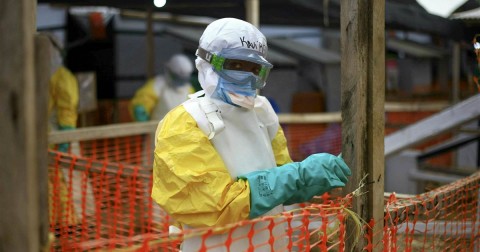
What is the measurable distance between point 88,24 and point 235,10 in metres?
4.43

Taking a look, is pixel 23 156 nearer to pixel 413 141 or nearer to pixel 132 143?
pixel 413 141

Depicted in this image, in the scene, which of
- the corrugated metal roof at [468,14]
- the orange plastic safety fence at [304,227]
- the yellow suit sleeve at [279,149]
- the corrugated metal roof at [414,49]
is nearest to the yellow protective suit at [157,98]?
the orange plastic safety fence at [304,227]

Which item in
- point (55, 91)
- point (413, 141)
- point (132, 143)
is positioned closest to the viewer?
point (413, 141)

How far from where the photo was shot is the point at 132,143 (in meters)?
8.55

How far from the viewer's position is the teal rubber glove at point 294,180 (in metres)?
2.48

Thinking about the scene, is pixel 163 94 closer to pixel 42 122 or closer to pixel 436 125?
pixel 436 125

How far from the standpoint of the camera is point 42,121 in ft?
4.88

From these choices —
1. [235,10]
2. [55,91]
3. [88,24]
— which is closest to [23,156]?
[55,91]

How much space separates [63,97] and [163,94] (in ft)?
5.24

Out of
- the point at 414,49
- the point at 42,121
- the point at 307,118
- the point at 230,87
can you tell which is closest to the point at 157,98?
the point at 307,118

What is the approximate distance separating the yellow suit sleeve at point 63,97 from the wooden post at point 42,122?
552 cm

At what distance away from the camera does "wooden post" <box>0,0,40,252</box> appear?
1.42m

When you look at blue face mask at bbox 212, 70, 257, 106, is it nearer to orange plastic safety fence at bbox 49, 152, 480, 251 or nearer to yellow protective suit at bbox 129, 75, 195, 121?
orange plastic safety fence at bbox 49, 152, 480, 251

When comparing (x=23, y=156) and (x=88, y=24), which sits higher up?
(x=88, y=24)
